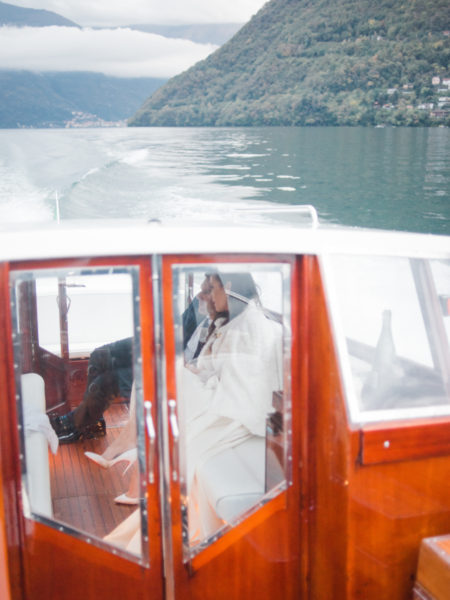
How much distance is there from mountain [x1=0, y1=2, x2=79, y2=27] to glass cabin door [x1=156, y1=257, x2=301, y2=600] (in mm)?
50541

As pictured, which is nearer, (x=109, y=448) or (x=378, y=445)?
(x=378, y=445)

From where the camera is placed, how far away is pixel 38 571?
148cm

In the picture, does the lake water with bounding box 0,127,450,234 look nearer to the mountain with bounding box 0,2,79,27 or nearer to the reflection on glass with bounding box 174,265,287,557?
the reflection on glass with bounding box 174,265,287,557

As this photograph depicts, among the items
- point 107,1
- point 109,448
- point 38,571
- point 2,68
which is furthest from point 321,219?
point 107,1

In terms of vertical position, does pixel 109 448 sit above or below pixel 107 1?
below

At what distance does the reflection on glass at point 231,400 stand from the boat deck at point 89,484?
0.33 m

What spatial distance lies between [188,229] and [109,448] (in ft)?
5.42

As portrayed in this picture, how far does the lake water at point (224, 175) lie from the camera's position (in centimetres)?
1886

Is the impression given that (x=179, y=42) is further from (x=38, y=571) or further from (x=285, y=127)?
(x=38, y=571)

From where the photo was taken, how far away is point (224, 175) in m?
26.4

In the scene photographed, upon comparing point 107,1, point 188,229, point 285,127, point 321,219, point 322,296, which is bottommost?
point 321,219

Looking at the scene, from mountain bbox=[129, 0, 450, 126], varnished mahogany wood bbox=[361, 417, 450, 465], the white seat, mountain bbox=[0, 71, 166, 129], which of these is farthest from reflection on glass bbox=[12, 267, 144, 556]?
mountain bbox=[129, 0, 450, 126]

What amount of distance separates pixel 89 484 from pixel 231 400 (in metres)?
0.91

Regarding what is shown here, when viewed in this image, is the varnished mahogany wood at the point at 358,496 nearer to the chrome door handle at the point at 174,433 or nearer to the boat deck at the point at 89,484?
the chrome door handle at the point at 174,433
